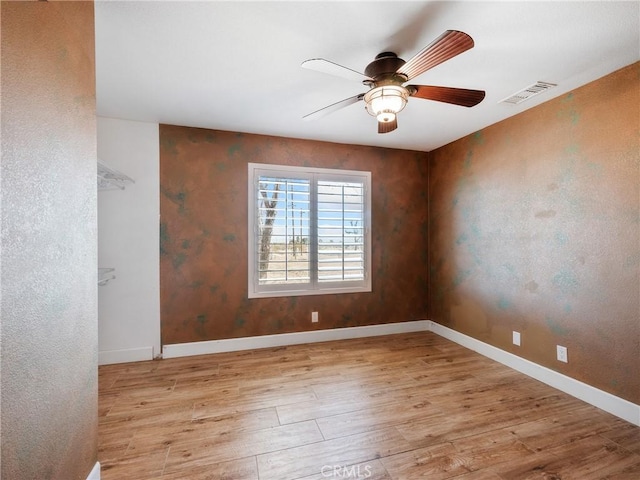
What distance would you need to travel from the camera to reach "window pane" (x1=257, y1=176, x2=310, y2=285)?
334 cm

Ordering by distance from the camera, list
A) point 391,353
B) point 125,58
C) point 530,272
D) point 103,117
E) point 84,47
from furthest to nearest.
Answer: point 391,353 → point 103,117 → point 530,272 → point 125,58 → point 84,47

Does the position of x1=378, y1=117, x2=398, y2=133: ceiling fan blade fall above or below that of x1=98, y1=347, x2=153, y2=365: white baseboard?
above

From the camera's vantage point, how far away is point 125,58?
1.92 metres

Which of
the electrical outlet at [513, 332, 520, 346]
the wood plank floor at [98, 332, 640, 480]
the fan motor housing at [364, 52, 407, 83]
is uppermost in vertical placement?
the fan motor housing at [364, 52, 407, 83]

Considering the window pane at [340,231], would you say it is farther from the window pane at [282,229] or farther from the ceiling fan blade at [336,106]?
the ceiling fan blade at [336,106]

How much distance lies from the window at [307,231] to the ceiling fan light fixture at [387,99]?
1737mm

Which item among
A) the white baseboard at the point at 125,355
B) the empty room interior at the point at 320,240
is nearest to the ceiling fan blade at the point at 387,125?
the empty room interior at the point at 320,240

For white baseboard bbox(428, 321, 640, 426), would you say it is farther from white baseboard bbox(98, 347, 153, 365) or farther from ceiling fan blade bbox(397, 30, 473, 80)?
white baseboard bbox(98, 347, 153, 365)

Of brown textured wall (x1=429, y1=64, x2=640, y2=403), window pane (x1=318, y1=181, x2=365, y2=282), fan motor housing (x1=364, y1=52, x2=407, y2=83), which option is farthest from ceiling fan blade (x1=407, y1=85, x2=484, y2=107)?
window pane (x1=318, y1=181, x2=365, y2=282)

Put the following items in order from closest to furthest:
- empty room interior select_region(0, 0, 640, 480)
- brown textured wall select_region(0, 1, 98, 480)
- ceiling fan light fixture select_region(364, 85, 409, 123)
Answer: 1. brown textured wall select_region(0, 1, 98, 480)
2. empty room interior select_region(0, 0, 640, 480)
3. ceiling fan light fixture select_region(364, 85, 409, 123)

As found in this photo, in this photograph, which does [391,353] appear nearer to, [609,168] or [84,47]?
[609,168]

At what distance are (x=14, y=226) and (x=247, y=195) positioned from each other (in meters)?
2.46

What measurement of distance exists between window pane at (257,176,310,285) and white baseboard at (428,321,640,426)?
217cm

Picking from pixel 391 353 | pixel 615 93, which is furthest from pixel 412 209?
pixel 615 93
